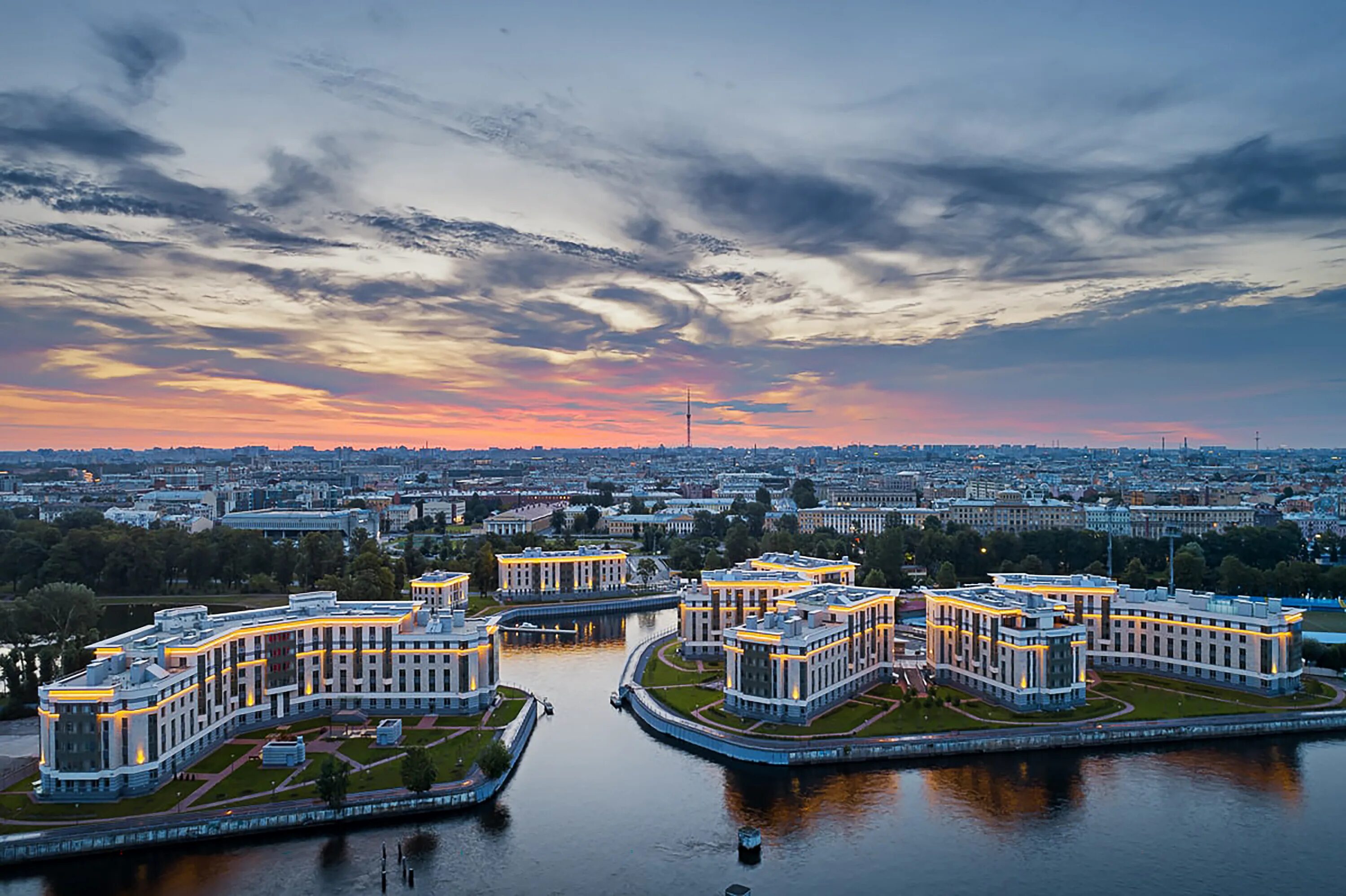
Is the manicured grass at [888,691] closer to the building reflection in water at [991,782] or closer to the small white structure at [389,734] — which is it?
the building reflection in water at [991,782]

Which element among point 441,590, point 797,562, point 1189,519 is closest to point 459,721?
point 441,590

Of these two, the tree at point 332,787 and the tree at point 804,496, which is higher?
the tree at point 804,496

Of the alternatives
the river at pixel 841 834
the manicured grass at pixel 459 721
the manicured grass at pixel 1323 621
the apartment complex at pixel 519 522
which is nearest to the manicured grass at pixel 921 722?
the river at pixel 841 834

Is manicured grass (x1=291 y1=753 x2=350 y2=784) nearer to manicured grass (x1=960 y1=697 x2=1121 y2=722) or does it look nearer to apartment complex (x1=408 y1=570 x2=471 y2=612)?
apartment complex (x1=408 y1=570 x2=471 y2=612)

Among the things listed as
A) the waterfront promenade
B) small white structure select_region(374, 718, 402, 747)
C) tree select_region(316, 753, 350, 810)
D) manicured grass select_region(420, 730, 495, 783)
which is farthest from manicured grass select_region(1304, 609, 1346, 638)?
tree select_region(316, 753, 350, 810)

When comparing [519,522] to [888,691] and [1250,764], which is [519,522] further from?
[1250,764]
